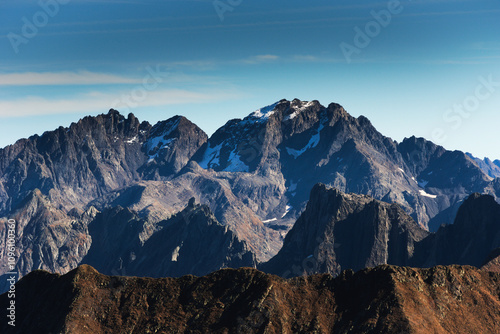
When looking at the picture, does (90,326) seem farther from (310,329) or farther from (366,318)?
(366,318)

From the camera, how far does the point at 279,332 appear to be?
19800 cm

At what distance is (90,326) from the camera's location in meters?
199

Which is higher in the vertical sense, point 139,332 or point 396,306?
point 396,306

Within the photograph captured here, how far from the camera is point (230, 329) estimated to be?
19788 cm

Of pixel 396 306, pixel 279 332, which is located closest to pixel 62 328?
pixel 279 332

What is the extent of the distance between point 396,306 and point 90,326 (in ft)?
285

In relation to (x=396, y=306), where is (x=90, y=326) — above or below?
below

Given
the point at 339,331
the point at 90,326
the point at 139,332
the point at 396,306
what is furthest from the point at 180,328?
the point at 396,306

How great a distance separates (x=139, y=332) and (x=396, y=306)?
73.0m

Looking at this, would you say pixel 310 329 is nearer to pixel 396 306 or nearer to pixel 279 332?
pixel 279 332

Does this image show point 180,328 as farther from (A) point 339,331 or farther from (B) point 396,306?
(B) point 396,306

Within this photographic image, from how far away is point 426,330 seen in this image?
19438cm

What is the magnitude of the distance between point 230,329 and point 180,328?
46.8 feet

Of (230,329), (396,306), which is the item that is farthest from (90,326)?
(396,306)
